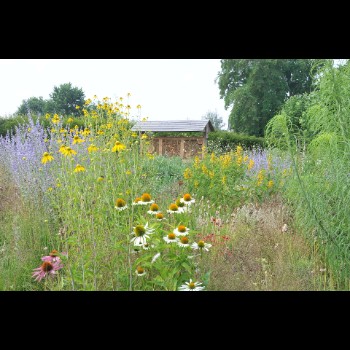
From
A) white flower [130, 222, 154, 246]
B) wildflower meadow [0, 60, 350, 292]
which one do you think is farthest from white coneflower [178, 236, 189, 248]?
white flower [130, 222, 154, 246]

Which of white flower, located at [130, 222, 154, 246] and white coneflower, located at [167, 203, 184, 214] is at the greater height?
white coneflower, located at [167, 203, 184, 214]

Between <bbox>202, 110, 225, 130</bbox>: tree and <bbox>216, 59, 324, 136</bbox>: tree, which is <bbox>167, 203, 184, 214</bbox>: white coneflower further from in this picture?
<bbox>216, 59, 324, 136</bbox>: tree

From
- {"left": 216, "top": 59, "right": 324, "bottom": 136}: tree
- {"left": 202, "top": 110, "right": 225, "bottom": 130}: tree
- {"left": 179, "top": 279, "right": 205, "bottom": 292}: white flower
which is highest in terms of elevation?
{"left": 216, "top": 59, "right": 324, "bottom": 136}: tree

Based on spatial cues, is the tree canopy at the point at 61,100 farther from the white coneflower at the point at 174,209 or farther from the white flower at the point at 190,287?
the white flower at the point at 190,287

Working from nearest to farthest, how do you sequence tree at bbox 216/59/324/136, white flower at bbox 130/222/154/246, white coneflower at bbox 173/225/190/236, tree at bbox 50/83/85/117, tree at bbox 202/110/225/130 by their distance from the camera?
white flower at bbox 130/222/154/246, white coneflower at bbox 173/225/190/236, tree at bbox 50/83/85/117, tree at bbox 202/110/225/130, tree at bbox 216/59/324/136

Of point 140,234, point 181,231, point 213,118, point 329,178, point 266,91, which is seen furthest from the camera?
point 266,91

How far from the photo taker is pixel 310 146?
324 centimetres

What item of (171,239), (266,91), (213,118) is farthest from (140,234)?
(266,91)

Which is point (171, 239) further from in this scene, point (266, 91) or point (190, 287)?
point (266, 91)

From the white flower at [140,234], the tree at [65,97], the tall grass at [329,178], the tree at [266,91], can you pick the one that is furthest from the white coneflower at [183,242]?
the tree at [266,91]

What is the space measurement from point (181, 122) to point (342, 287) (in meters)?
3.77

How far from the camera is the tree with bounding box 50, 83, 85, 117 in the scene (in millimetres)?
5066

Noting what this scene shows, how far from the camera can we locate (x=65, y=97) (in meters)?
5.18
